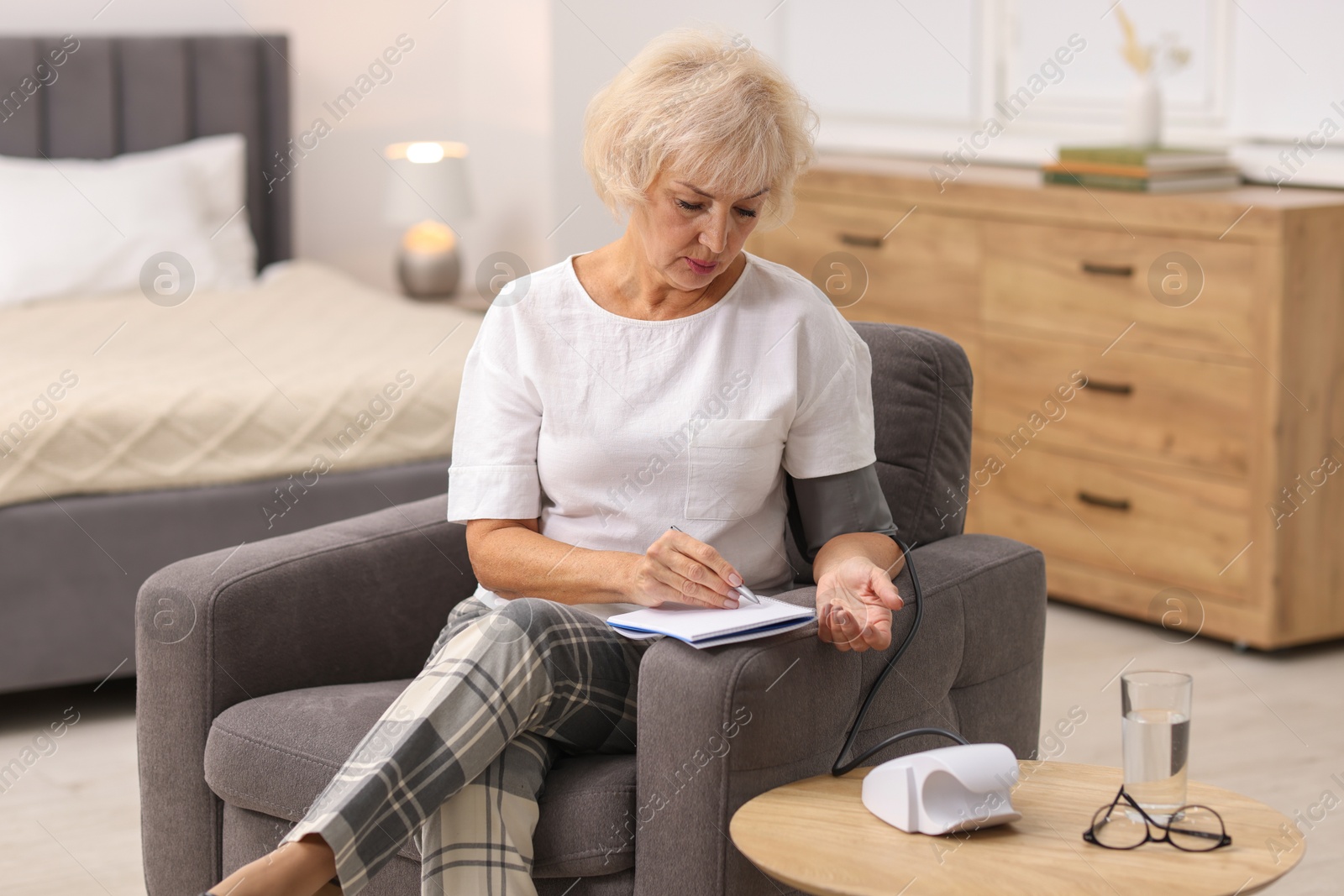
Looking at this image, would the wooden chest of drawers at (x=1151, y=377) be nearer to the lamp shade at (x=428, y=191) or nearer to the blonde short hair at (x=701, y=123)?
the lamp shade at (x=428, y=191)

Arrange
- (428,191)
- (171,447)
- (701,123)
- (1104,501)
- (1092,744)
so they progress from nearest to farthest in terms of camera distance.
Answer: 1. (701,123)
2. (1092,744)
3. (171,447)
4. (1104,501)
5. (428,191)

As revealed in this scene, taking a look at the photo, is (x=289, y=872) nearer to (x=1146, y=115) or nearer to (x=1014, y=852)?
(x=1014, y=852)

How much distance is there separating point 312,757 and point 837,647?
23.4 inches

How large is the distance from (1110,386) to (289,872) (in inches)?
92.8

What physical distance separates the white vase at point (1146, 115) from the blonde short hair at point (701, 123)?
1.88 metres

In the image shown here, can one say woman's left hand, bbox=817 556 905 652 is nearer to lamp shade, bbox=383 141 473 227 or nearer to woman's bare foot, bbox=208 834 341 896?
woman's bare foot, bbox=208 834 341 896

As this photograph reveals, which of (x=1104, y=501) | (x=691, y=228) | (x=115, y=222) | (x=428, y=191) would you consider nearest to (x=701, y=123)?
(x=691, y=228)

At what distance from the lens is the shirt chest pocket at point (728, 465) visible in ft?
5.68

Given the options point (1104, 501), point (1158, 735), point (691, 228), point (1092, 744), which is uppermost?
point (691, 228)

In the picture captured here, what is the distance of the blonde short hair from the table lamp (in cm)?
290

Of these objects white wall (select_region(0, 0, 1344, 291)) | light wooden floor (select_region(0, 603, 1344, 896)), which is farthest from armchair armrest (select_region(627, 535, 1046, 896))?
white wall (select_region(0, 0, 1344, 291))

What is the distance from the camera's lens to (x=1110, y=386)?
3.30 metres

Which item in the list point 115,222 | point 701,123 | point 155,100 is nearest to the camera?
point 701,123

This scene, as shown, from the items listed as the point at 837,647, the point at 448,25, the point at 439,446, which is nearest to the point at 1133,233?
the point at 439,446
